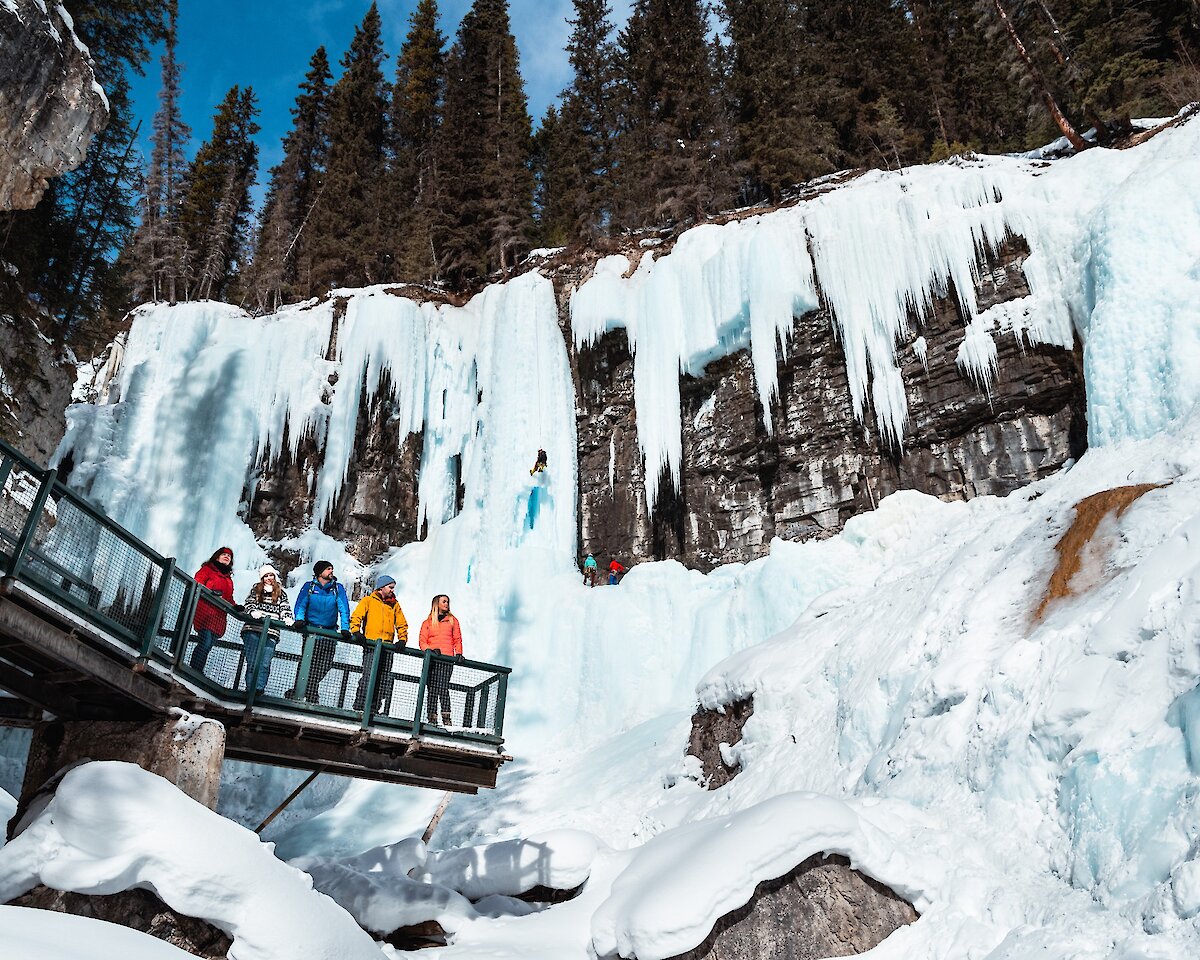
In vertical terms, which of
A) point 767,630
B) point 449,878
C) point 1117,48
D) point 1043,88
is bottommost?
point 449,878

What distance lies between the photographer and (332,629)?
25.8ft

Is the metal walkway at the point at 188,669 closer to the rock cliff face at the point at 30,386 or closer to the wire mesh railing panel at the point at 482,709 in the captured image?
the wire mesh railing panel at the point at 482,709

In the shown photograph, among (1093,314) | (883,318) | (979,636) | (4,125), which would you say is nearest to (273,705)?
(979,636)

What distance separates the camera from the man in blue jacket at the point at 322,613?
288 inches

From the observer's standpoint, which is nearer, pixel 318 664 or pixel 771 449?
pixel 318 664

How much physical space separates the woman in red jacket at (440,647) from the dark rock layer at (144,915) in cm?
350

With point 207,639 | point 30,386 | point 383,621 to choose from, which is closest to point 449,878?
point 383,621

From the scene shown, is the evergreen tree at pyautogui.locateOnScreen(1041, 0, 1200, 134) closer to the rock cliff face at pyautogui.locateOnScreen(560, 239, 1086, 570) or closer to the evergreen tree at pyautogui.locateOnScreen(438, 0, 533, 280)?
the rock cliff face at pyautogui.locateOnScreen(560, 239, 1086, 570)

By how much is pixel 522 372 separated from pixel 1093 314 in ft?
43.3

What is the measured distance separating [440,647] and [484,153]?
24359 mm

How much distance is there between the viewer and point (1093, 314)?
12.9 meters

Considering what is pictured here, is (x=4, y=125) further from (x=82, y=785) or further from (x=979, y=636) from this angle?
(x=979, y=636)

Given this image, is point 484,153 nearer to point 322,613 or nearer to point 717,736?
point 717,736

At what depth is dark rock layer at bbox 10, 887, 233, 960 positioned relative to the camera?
14.6 ft
